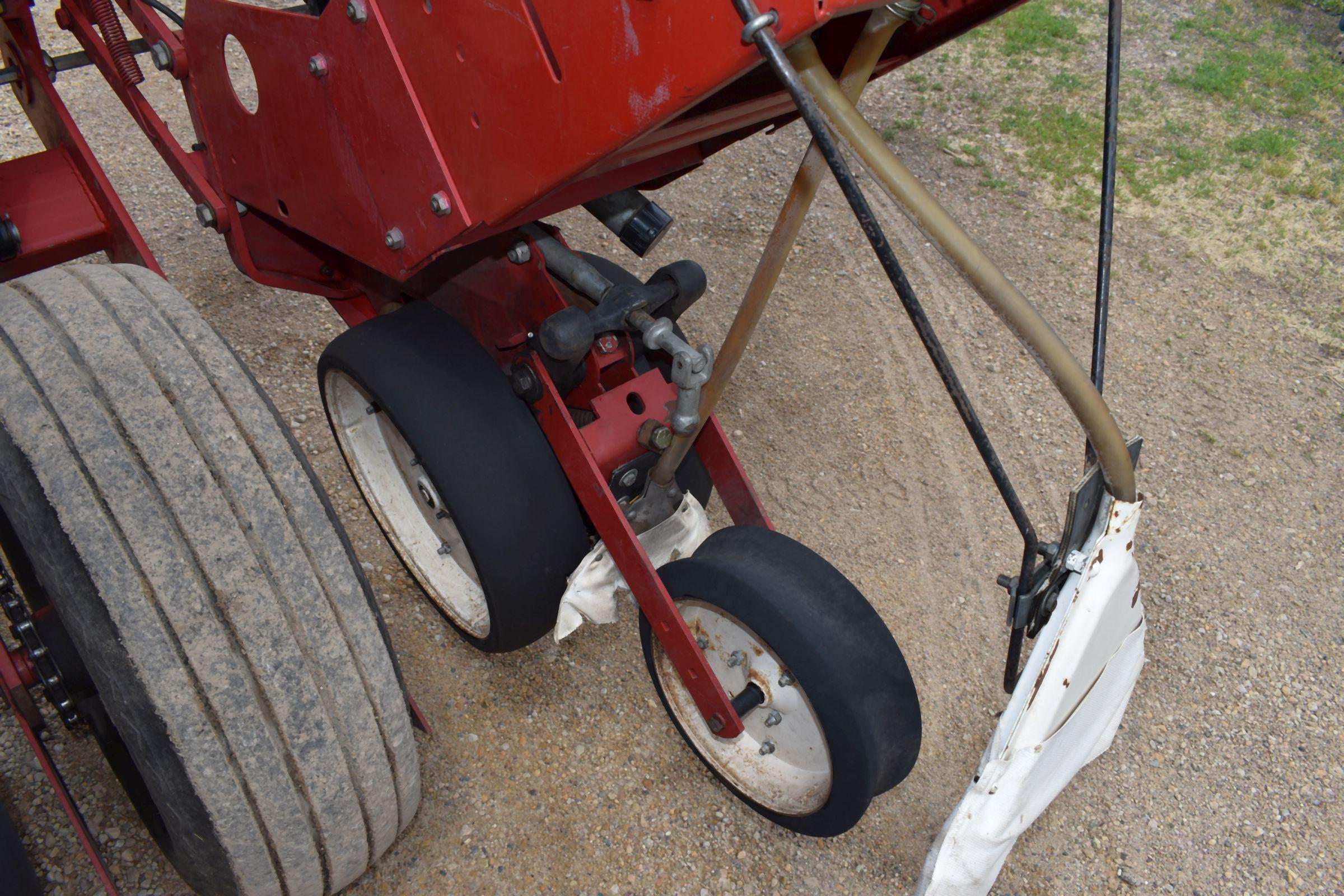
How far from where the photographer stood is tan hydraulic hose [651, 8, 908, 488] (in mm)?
1450

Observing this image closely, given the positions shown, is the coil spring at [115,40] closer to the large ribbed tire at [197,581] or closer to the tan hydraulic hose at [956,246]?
the large ribbed tire at [197,581]

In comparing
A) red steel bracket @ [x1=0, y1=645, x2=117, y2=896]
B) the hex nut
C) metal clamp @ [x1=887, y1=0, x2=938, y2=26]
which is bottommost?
the hex nut

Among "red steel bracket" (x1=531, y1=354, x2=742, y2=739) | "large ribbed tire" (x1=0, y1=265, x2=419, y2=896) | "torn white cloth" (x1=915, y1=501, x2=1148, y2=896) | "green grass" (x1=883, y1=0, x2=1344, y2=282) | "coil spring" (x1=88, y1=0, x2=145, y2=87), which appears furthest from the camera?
"green grass" (x1=883, y1=0, x2=1344, y2=282)

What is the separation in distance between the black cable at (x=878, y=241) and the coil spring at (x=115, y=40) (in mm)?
1866

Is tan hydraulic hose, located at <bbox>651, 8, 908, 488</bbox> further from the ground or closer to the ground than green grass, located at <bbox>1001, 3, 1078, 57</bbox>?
further from the ground

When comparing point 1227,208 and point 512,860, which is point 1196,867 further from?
point 1227,208

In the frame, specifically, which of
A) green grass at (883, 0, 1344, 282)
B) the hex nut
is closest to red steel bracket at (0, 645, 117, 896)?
the hex nut

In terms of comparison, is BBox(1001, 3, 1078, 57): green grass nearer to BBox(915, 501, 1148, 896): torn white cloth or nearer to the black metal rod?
the black metal rod

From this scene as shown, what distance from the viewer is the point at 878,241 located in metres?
1.23

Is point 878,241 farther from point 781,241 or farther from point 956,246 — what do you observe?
point 781,241

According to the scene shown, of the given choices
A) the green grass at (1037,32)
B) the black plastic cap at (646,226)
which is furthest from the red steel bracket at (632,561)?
the green grass at (1037,32)

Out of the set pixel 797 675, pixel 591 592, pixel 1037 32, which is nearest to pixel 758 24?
pixel 797 675

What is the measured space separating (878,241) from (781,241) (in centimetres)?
50

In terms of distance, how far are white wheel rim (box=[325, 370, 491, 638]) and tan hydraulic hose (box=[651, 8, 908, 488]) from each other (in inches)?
25.6
